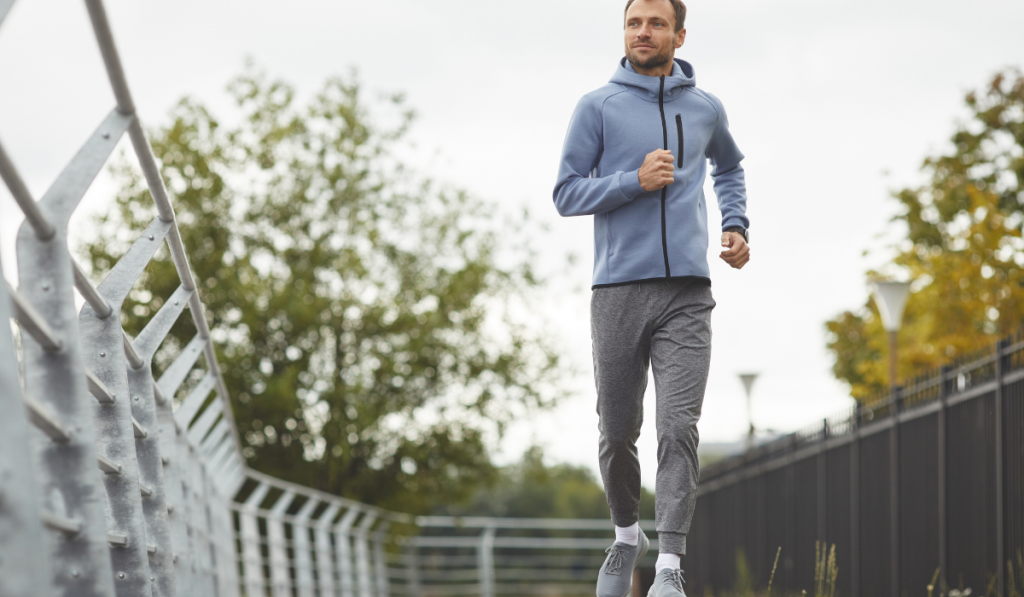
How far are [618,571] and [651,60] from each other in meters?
1.62

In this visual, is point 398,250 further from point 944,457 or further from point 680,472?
point 680,472

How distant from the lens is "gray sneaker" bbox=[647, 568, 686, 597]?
3.08 m

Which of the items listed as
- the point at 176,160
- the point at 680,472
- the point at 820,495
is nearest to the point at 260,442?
the point at 176,160

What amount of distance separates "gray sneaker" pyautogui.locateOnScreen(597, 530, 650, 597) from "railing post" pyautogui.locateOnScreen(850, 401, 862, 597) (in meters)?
6.41

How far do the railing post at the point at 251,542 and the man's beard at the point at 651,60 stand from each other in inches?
213

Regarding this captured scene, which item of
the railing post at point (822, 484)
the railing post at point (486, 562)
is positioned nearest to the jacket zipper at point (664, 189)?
the railing post at point (822, 484)

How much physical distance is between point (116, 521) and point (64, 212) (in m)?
0.92

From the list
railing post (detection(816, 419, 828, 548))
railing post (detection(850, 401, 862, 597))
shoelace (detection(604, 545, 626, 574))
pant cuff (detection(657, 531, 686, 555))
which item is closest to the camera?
pant cuff (detection(657, 531, 686, 555))

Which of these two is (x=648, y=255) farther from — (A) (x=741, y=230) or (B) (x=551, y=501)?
(B) (x=551, y=501)

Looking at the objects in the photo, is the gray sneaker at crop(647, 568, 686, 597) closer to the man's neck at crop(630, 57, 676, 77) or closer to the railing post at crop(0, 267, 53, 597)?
the man's neck at crop(630, 57, 676, 77)

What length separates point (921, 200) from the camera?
800 inches

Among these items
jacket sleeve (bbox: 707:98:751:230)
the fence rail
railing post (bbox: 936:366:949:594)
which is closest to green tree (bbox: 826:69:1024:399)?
the fence rail

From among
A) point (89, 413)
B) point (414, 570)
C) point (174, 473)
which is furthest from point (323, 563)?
point (414, 570)

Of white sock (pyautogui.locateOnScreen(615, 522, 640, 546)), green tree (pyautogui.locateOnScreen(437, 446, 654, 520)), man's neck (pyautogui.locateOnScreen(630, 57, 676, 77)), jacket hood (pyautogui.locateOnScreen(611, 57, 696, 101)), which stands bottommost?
white sock (pyautogui.locateOnScreen(615, 522, 640, 546))
